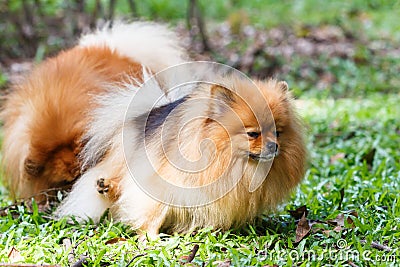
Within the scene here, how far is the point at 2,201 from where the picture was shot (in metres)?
4.92

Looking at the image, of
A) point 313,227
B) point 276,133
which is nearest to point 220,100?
point 276,133

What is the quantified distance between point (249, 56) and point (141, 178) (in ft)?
21.8

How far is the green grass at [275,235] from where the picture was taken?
10.9ft

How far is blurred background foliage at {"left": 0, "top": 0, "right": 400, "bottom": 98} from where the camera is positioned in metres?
9.35

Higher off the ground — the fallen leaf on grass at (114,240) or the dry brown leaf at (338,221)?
the dry brown leaf at (338,221)

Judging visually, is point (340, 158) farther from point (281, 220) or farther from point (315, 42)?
point (315, 42)

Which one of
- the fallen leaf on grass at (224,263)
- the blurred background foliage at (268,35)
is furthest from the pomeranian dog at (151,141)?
the blurred background foliage at (268,35)

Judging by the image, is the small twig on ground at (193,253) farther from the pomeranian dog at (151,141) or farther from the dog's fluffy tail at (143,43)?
the dog's fluffy tail at (143,43)

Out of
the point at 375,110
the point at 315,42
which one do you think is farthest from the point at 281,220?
the point at 315,42

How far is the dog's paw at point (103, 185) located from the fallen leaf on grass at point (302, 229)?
130cm

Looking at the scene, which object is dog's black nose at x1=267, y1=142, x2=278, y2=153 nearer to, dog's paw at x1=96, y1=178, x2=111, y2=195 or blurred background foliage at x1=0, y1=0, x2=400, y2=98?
dog's paw at x1=96, y1=178, x2=111, y2=195

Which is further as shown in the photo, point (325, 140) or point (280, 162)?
point (325, 140)

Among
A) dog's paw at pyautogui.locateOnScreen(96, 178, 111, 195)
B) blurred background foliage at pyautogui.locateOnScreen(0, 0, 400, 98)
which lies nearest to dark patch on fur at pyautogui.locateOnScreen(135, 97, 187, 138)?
dog's paw at pyautogui.locateOnScreen(96, 178, 111, 195)

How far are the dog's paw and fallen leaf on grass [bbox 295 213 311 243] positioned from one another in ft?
4.27
